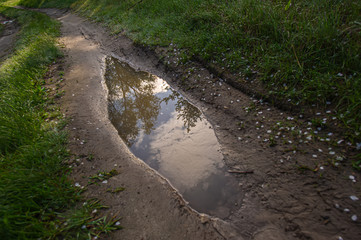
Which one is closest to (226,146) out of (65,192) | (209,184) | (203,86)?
(209,184)

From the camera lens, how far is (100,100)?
5039mm

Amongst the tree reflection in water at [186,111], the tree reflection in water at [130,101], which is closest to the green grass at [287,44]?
the tree reflection in water at [186,111]

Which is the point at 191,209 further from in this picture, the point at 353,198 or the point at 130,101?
the point at 130,101

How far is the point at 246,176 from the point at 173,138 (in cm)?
155

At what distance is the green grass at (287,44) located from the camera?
11.0 feet

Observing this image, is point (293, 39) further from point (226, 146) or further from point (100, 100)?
point (100, 100)

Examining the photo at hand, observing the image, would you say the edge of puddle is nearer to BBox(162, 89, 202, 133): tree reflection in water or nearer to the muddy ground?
the muddy ground

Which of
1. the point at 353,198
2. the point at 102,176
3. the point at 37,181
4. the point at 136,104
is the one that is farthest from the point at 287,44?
the point at 37,181

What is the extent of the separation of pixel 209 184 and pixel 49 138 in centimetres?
292

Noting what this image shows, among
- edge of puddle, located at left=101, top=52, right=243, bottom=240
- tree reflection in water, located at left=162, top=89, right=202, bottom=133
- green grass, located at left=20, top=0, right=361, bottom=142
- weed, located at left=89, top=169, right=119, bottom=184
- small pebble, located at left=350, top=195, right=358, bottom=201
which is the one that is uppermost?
green grass, located at left=20, top=0, right=361, bottom=142

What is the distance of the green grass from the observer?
11.0 ft

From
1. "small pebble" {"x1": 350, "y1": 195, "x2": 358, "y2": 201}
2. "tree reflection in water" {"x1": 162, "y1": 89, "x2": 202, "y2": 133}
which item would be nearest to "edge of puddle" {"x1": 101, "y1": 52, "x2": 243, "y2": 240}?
"tree reflection in water" {"x1": 162, "y1": 89, "x2": 202, "y2": 133}

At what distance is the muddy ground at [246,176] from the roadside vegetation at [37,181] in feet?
0.76

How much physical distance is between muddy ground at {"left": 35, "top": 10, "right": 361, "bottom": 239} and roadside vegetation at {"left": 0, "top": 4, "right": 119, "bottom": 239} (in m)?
0.23
